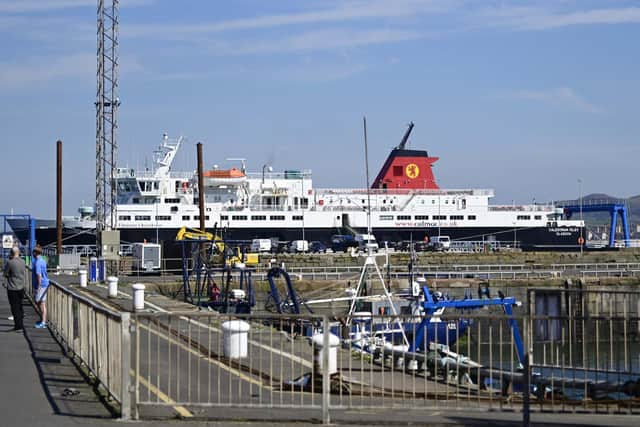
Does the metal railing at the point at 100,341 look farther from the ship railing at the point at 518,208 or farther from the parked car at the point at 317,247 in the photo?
the ship railing at the point at 518,208

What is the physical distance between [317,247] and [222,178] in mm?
10729

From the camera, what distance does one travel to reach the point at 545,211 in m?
80.1

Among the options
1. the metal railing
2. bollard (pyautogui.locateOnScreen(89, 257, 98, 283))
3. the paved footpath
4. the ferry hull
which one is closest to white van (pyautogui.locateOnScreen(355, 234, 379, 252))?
bollard (pyautogui.locateOnScreen(89, 257, 98, 283))

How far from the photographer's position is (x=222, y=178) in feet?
245

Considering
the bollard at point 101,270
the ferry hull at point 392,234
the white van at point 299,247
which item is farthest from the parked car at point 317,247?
the bollard at point 101,270

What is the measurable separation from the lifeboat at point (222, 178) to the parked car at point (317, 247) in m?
8.18

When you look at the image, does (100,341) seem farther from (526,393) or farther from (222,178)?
(222,178)

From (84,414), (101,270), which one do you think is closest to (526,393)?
(84,414)

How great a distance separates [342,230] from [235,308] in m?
45.9

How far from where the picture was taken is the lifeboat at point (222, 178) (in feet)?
244

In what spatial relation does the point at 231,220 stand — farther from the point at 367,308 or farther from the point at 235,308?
the point at 367,308

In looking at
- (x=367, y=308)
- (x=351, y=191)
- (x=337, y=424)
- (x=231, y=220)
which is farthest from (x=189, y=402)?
(x=351, y=191)

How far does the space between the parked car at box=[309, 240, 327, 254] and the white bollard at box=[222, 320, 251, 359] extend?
55.8 metres

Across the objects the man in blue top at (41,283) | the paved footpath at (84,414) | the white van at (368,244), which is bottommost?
the paved footpath at (84,414)
